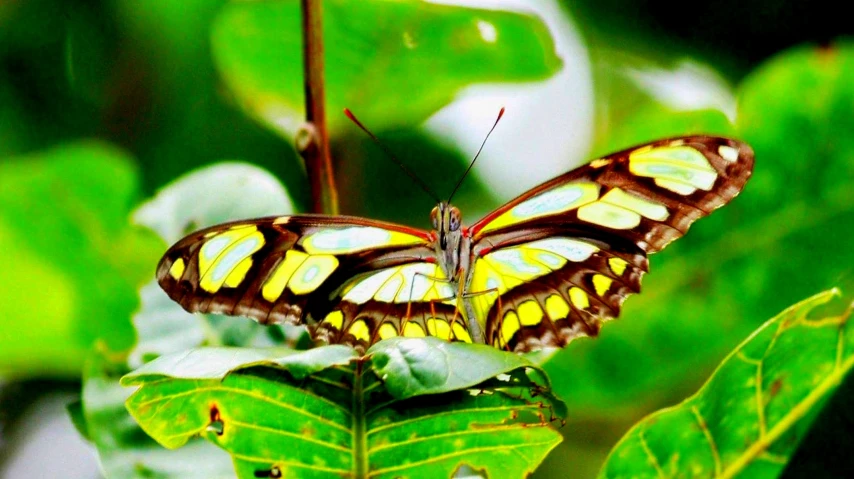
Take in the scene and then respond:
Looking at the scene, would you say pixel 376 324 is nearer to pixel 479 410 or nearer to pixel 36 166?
pixel 479 410

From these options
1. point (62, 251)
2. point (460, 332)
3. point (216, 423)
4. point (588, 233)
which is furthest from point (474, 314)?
point (62, 251)

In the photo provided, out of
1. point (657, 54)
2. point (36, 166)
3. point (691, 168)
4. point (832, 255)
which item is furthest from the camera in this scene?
point (657, 54)

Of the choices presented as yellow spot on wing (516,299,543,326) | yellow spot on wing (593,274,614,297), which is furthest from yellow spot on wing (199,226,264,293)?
yellow spot on wing (593,274,614,297)

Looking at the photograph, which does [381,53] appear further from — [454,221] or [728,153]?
[728,153]

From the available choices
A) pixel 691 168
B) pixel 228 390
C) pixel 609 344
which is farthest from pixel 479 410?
pixel 609 344

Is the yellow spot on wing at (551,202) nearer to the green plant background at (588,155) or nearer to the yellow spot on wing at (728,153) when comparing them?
the yellow spot on wing at (728,153)

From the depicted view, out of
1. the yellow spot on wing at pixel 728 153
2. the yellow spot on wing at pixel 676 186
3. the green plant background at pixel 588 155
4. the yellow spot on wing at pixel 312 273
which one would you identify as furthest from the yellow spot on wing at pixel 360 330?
the yellow spot on wing at pixel 728 153
